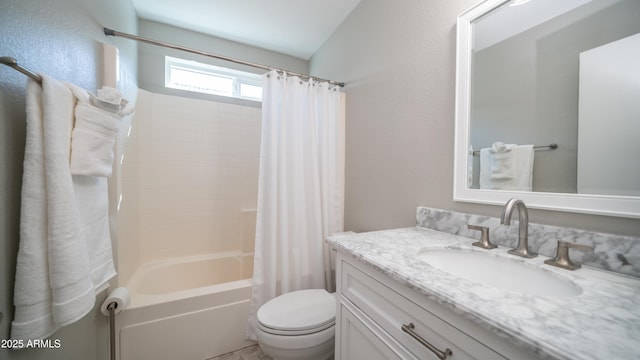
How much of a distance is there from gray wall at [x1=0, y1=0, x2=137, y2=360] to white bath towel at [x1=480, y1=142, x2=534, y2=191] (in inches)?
65.4

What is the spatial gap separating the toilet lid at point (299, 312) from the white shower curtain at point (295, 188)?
285mm

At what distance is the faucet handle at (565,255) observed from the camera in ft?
2.10

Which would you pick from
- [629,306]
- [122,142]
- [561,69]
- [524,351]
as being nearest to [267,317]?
[524,351]

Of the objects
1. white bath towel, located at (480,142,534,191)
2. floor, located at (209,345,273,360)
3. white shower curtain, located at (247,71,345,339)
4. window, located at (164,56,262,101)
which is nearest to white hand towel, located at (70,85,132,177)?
white shower curtain, located at (247,71,345,339)

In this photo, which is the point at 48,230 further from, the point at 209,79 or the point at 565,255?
the point at 209,79

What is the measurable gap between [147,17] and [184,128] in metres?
0.96

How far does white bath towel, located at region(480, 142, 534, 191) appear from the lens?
0.84 meters

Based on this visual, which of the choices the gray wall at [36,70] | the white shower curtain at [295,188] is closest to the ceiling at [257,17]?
the white shower curtain at [295,188]

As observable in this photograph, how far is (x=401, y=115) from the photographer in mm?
1339

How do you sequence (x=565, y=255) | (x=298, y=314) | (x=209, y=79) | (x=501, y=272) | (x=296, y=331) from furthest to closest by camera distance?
(x=209, y=79)
(x=298, y=314)
(x=296, y=331)
(x=501, y=272)
(x=565, y=255)

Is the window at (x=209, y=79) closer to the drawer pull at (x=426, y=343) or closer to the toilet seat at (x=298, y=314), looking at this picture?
the toilet seat at (x=298, y=314)

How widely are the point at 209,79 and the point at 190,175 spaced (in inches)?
40.0

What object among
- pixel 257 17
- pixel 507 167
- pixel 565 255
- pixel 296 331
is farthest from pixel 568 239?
pixel 257 17

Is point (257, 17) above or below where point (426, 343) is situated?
above
